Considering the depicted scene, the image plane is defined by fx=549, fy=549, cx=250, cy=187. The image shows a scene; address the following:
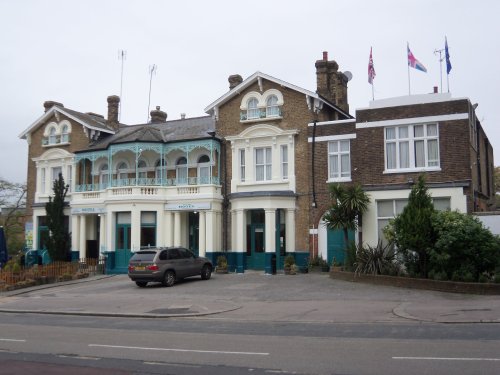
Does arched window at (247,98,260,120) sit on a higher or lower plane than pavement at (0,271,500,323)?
higher

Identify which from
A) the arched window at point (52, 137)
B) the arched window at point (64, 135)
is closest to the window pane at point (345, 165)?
the arched window at point (64, 135)

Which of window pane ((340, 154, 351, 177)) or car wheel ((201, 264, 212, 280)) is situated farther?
window pane ((340, 154, 351, 177))

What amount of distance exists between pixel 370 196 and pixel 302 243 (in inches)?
174

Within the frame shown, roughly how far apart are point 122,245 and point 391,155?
1522cm

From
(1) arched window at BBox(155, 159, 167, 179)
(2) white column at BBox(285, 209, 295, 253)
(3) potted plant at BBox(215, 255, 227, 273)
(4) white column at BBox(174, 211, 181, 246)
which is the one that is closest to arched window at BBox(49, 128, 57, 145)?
(1) arched window at BBox(155, 159, 167, 179)

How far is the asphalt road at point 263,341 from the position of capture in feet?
27.8

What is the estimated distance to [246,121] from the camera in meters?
29.0

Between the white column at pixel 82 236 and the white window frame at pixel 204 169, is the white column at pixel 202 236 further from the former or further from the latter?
the white column at pixel 82 236

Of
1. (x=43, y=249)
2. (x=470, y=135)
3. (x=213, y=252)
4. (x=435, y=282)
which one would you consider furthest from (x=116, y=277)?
(x=470, y=135)

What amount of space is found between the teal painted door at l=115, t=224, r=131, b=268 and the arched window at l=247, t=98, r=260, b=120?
900cm

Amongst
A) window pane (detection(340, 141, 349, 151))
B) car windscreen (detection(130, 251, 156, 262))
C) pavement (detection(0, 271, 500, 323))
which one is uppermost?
window pane (detection(340, 141, 349, 151))

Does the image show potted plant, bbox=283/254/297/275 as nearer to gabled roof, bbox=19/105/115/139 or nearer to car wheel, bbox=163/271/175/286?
car wheel, bbox=163/271/175/286

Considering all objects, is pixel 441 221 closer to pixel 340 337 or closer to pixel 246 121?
pixel 340 337

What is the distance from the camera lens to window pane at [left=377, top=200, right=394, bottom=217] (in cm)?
2483
